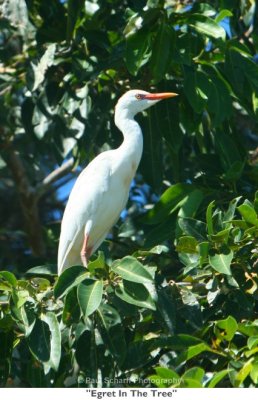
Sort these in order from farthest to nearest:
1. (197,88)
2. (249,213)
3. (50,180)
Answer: (50,180)
(197,88)
(249,213)

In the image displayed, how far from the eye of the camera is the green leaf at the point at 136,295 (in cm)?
365

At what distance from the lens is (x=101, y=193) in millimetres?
4930

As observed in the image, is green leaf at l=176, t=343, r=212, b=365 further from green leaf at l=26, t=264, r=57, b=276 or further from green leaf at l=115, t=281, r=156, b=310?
green leaf at l=26, t=264, r=57, b=276

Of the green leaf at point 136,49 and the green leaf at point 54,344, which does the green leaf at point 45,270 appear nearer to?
the green leaf at point 54,344

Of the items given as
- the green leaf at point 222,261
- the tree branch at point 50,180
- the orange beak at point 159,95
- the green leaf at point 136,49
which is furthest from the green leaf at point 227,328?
the tree branch at point 50,180

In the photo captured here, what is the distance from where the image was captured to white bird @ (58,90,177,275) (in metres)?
4.93

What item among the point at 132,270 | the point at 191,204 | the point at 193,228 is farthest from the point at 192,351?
the point at 191,204

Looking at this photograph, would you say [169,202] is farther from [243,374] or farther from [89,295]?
[243,374]

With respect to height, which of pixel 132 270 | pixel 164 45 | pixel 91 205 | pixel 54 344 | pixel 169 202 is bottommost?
pixel 91 205

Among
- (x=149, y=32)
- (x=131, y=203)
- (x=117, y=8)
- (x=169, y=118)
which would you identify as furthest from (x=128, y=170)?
(x=131, y=203)

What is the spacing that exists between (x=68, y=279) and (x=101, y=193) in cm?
122

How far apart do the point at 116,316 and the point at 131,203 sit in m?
2.69

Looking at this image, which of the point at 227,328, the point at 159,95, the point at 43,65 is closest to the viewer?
the point at 227,328

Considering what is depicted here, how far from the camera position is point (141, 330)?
4133mm
